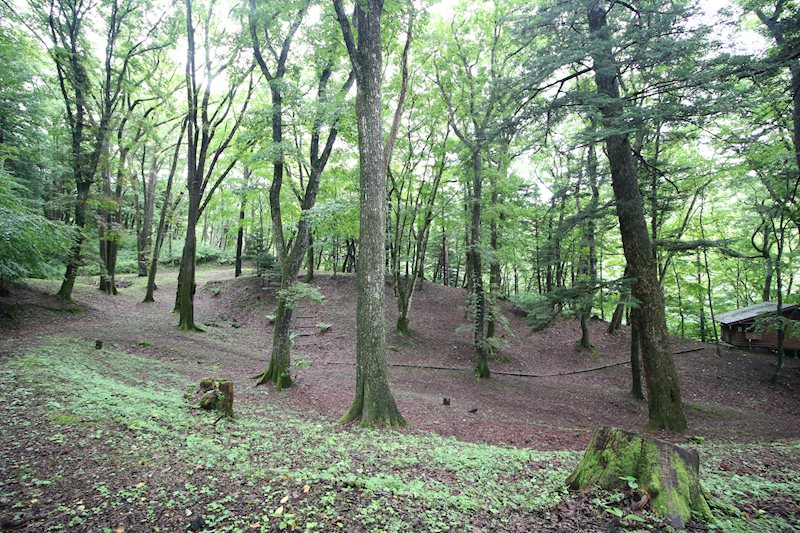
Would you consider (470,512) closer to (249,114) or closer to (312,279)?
(249,114)

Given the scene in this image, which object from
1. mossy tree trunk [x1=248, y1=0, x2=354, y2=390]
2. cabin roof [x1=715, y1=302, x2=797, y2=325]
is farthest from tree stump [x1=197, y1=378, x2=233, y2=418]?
cabin roof [x1=715, y1=302, x2=797, y2=325]

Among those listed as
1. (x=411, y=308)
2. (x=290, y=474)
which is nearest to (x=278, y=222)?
(x=290, y=474)

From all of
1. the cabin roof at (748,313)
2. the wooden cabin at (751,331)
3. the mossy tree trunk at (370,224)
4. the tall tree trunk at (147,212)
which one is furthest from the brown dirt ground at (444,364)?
the tall tree trunk at (147,212)

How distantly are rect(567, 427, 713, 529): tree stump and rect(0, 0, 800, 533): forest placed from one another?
2cm

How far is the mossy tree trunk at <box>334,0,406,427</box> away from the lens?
6.45 meters

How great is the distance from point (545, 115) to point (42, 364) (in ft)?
36.1

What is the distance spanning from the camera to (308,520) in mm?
2750

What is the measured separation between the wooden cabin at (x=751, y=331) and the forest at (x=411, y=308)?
0.19 m

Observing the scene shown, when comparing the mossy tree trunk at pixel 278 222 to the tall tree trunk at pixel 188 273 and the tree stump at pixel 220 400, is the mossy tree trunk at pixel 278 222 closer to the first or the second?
the tree stump at pixel 220 400

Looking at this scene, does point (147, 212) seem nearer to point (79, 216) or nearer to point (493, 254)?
point (79, 216)

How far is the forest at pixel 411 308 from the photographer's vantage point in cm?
319

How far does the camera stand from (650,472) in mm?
3057

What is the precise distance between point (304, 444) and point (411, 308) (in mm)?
15084

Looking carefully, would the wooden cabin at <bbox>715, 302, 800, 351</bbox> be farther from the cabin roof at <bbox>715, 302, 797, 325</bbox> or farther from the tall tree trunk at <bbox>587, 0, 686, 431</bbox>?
the tall tree trunk at <bbox>587, 0, 686, 431</bbox>
